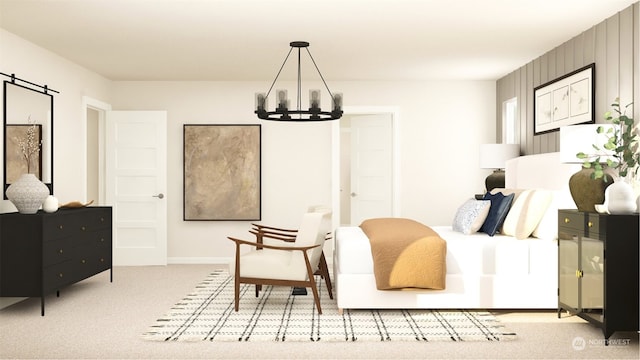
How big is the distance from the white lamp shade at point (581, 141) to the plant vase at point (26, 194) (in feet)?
13.8

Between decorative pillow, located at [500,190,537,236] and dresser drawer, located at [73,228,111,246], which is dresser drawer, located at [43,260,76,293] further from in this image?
decorative pillow, located at [500,190,537,236]

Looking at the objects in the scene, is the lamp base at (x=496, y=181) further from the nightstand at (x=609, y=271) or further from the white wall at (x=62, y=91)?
the white wall at (x=62, y=91)

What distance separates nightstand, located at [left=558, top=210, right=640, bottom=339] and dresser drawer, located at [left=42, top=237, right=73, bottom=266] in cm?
406

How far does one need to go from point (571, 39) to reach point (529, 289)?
250 centimetres

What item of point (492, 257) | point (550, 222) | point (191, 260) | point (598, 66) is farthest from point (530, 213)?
point (191, 260)

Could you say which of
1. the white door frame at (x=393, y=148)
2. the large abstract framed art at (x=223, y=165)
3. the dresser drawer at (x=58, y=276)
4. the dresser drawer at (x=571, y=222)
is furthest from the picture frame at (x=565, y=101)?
the dresser drawer at (x=58, y=276)

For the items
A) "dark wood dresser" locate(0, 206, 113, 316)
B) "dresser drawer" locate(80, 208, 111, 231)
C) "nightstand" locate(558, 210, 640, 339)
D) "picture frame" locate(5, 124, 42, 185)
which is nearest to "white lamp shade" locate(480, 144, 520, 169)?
"nightstand" locate(558, 210, 640, 339)

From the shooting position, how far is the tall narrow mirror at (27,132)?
518cm

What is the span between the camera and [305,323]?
4371mm

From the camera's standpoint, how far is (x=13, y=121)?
527cm

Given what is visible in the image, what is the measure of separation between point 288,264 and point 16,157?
2.67 m

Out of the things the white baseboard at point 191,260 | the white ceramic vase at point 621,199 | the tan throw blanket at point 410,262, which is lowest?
the white baseboard at point 191,260

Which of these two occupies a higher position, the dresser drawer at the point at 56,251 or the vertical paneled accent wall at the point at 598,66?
the vertical paneled accent wall at the point at 598,66

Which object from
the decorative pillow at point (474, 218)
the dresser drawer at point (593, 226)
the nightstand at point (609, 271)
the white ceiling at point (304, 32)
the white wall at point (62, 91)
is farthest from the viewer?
the white wall at point (62, 91)
